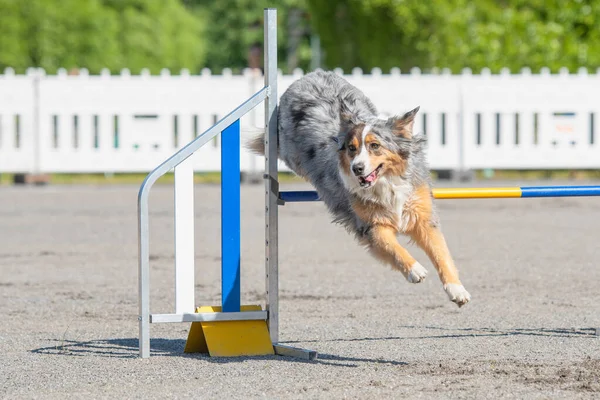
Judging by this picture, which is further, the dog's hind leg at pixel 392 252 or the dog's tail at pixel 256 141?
the dog's tail at pixel 256 141

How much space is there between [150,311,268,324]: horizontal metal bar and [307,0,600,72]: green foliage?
20.0m

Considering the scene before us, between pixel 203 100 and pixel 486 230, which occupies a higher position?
pixel 203 100

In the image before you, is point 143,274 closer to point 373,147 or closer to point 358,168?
point 358,168

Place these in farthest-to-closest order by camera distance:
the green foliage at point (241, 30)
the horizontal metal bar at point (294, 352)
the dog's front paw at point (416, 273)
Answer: the green foliage at point (241, 30) < the horizontal metal bar at point (294, 352) < the dog's front paw at point (416, 273)

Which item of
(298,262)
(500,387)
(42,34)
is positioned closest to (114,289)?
(298,262)

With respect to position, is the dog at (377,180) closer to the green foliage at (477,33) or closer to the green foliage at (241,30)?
the green foliage at (477,33)

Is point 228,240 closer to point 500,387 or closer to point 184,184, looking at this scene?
point 184,184

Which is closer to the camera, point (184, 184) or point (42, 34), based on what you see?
point (184, 184)

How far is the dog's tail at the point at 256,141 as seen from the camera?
7.18 m

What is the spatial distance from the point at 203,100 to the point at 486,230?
833 cm

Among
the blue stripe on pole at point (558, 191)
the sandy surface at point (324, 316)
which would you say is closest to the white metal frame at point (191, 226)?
the sandy surface at point (324, 316)

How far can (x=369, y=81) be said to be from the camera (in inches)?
795

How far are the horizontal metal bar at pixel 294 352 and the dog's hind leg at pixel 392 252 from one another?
0.64m

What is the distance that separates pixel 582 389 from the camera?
5266 millimetres
